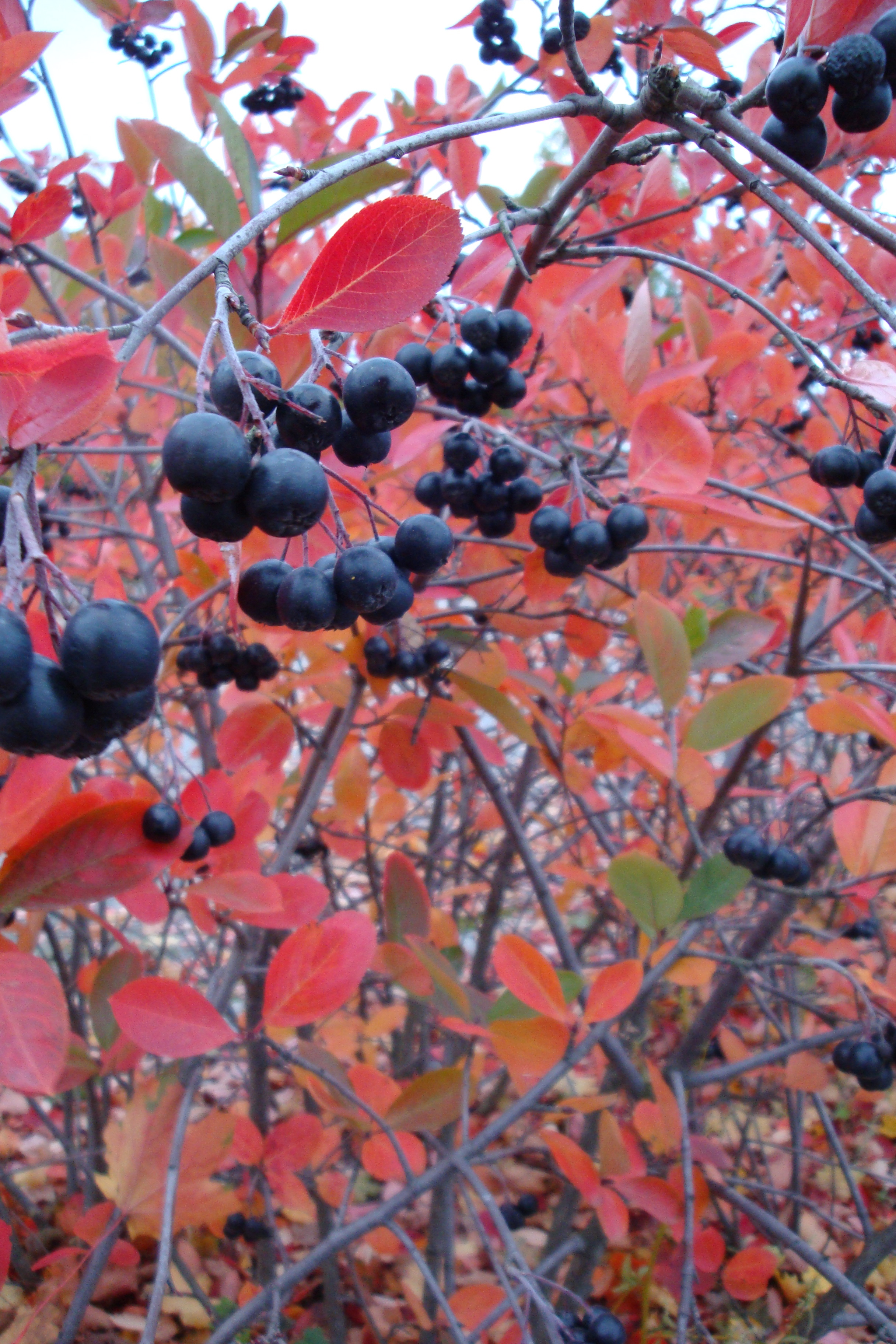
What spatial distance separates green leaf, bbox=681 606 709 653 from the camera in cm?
156

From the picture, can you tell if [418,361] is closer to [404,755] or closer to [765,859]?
[404,755]

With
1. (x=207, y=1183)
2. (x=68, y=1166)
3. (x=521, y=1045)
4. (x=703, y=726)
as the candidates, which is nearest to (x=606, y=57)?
(x=703, y=726)

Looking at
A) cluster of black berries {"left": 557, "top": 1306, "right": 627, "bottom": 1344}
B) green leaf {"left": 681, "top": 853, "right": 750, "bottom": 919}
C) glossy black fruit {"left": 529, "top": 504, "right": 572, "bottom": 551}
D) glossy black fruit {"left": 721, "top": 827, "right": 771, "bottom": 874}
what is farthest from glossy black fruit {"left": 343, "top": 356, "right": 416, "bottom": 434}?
cluster of black berries {"left": 557, "top": 1306, "right": 627, "bottom": 1344}

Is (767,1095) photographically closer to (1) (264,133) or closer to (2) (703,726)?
(2) (703,726)

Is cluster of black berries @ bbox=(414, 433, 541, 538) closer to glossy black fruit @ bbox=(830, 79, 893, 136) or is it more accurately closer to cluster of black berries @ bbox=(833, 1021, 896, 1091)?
glossy black fruit @ bbox=(830, 79, 893, 136)

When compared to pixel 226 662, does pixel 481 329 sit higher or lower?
higher

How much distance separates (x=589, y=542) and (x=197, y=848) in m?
0.79

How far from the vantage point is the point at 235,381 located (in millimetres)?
648

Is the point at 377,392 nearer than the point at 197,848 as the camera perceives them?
Answer: Yes

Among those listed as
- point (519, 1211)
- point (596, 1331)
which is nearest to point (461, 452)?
point (596, 1331)

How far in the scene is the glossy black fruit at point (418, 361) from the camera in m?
1.21

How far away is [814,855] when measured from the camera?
80.7 inches

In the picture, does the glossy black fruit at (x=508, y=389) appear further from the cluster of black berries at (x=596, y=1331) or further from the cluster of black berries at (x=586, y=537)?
the cluster of black berries at (x=596, y=1331)

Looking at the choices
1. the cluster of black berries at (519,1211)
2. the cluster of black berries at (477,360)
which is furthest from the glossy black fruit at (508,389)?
the cluster of black berries at (519,1211)
